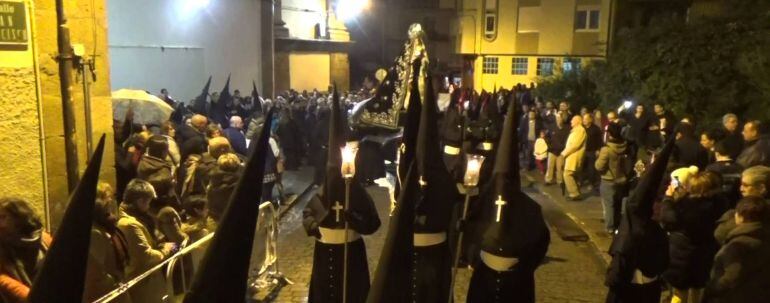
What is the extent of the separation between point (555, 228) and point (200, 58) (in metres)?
14.4

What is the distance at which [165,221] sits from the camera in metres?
5.81

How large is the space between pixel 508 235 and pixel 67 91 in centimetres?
498

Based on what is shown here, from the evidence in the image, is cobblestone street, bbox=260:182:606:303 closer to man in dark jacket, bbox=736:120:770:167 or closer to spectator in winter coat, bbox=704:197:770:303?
man in dark jacket, bbox=736:120:770:167

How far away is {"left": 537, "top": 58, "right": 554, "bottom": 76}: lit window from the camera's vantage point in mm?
34719

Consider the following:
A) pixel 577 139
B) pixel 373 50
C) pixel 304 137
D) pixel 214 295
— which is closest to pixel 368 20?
pixel 373 50

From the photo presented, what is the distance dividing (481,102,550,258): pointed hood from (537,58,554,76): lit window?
30556 mm

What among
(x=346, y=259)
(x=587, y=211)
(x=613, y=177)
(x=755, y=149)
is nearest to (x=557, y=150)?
(x=587, y=211)

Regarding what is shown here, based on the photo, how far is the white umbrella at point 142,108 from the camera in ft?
34.5

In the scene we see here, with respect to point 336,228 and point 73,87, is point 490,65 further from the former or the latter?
point 336,228

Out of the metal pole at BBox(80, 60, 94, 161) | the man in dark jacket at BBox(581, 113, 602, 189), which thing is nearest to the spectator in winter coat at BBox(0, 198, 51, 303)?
the metal pole at BBox(80, 60, 94, 161)

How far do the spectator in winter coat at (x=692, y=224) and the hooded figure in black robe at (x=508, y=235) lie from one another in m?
1.62

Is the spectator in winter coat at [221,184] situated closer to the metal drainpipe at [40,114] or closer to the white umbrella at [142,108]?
the metal drainpipe at [40,114]

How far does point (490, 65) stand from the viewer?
37.8 meters

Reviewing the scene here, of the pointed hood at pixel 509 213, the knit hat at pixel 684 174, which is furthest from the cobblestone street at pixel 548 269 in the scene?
the pointed hood at pixel 509 213
